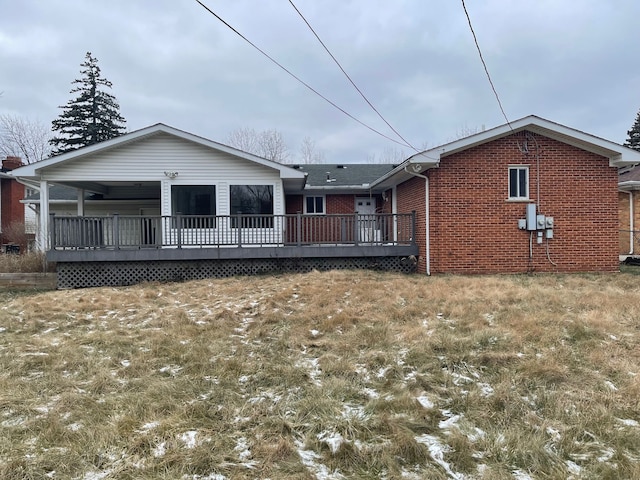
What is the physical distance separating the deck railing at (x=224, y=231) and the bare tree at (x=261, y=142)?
26409mm

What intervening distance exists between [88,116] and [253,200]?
2827 centimetres

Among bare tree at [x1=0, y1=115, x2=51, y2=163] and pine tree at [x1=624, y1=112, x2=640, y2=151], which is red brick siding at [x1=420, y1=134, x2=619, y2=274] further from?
bare tree at [x1=0, y1=115, x2=51, y2=163]

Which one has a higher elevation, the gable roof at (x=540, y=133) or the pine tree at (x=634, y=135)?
the pine tree at (x=634, y=135)

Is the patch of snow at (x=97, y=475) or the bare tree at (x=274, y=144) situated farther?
the bare tree at (x=274, y=144)

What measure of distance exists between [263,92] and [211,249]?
39.8 feet

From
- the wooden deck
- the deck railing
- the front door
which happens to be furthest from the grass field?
the front door

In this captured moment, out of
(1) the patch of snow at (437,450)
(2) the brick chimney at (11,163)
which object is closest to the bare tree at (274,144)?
(2) the brick chimney at (11,163)

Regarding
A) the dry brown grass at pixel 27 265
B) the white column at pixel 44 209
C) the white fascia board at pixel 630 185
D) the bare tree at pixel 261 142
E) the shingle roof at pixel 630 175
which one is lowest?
the dry brown grass at pixel 27 265

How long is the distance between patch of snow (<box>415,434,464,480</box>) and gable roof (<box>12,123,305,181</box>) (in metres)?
9.93

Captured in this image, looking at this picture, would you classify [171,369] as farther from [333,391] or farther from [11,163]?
[11,163]

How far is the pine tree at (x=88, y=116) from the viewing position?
33.2m

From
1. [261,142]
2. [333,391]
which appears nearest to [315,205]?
[333,391]

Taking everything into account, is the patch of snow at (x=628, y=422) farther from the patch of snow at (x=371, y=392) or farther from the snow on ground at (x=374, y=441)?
the patch of snow at (x=371, y=392)

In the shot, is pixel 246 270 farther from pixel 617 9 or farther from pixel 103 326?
pixel 617 9
